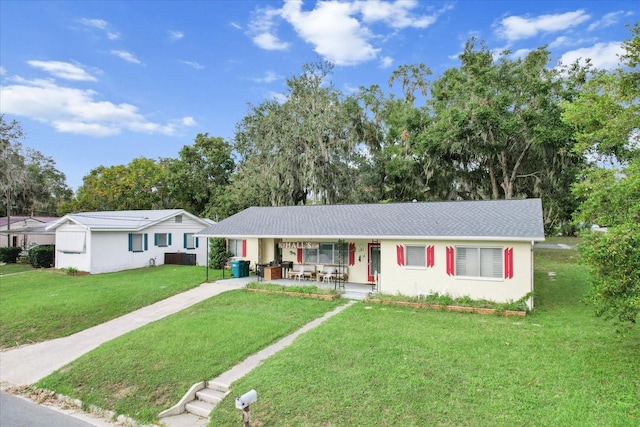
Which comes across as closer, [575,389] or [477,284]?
[575,389]

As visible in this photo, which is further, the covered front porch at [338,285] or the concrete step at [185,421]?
the covered front porch at [338,285]

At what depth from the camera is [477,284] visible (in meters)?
11.6

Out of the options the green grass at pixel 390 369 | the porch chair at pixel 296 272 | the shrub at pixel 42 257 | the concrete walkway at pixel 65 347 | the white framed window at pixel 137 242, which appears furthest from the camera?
the shrub at pixel 42 257

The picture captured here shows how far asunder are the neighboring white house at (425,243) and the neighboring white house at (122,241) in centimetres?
692

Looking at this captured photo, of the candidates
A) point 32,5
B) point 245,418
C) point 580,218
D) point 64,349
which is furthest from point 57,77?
point 580,218

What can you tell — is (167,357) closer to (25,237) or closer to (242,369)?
(242,369)

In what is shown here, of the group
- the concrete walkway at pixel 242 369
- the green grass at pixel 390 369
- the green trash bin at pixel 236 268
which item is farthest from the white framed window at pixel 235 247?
the concrete walkway at pixel 242 369

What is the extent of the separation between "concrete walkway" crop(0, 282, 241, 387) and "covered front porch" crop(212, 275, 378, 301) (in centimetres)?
298

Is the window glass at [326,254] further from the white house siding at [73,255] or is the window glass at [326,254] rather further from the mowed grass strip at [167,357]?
the white house siding at [73,255]

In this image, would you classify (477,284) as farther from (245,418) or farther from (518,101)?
(518,101)

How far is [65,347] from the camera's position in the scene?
995cm

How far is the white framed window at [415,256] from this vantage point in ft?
41.2

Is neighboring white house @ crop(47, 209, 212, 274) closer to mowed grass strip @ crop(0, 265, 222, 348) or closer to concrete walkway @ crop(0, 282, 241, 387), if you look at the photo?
mowed grass strip @ crop(0, 265, 222, 348)

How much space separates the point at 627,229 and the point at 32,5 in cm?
2180
